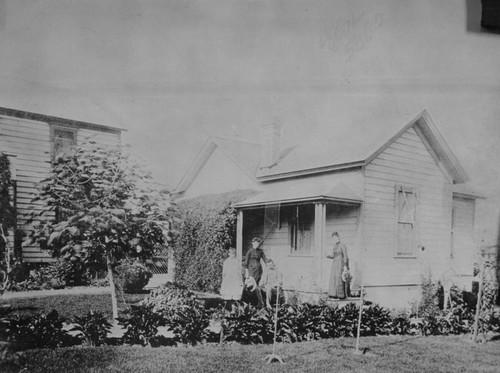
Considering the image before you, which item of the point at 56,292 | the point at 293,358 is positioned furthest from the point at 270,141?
the point at 56,292

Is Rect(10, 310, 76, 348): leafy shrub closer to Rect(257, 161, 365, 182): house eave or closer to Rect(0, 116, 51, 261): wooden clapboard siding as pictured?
Rect(0, 116, 51, 261): wooden clapboard siding

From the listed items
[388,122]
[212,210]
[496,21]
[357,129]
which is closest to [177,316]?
[212,210]

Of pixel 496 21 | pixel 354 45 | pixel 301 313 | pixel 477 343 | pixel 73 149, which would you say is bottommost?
pixel 477 343

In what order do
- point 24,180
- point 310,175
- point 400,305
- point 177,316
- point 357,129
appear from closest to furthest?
point 24,180, point 177,316, point 357,129, point 400,305, point 310,175

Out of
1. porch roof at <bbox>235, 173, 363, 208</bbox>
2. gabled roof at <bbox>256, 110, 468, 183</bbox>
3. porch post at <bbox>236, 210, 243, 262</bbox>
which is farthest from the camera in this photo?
porch roof at <bbox>235, 173, 363, 208</bbox>

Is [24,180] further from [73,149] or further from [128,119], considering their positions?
[128,119]

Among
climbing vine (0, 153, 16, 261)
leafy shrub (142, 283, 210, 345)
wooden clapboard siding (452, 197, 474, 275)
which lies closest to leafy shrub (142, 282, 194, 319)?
leafy shrub (142, 283, 210, 345)
